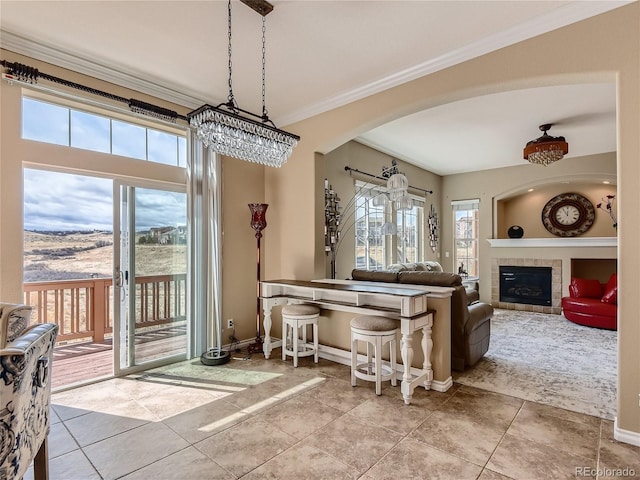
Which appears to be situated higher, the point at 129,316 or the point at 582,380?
the point at 129,316

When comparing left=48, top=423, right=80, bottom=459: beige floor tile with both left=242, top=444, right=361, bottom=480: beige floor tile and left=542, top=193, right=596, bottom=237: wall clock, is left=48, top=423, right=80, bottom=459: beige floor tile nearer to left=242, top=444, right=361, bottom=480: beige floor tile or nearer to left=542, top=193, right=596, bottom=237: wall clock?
left=242, top=444, right=361, bottom=480: beige floor tile

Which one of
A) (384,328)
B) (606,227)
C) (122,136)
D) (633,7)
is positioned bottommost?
(384,328)

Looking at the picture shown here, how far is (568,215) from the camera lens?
6906 mm

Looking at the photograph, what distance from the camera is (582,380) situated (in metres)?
3.26

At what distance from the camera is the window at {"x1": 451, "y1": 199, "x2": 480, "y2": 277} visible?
782 centimetres

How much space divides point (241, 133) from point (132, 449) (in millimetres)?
2239

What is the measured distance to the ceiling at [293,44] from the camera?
2.37 m

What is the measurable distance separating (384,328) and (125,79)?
340cm

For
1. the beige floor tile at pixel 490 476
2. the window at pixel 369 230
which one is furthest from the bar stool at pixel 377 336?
the window at pixel 369 230

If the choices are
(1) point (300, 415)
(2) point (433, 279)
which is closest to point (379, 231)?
(2) point (433, 279)

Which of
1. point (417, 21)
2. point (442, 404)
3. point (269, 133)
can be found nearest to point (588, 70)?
point (417, 21)

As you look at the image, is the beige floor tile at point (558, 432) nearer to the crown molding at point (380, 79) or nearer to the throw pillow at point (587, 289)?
the crown molding at point (380, 79)

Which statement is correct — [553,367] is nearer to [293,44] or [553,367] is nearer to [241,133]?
[241,133]

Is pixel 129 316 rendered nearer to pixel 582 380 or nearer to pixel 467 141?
pixel 582 380
